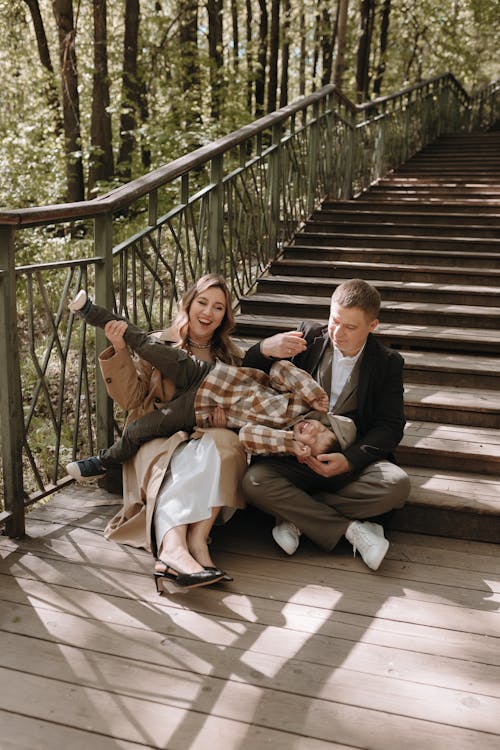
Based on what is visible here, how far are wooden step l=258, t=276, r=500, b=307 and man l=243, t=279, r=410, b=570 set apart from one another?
6.81ft

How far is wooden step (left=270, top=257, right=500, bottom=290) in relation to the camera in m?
5.33

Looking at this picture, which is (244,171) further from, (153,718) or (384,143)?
(384,143)

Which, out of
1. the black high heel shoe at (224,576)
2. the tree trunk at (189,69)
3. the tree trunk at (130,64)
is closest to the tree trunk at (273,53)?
the tree trunk at (189,69)

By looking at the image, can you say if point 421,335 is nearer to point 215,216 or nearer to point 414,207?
point 215,216

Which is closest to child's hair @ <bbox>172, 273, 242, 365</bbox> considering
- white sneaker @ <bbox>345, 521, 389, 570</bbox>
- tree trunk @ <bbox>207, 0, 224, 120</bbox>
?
white sneaker @ <bbox>345, 521, 389, 570</bbox>

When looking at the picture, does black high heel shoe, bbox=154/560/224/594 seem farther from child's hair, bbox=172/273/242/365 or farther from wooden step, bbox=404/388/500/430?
wooden step, bbox=404/388/500/430

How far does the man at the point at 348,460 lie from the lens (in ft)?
9.39

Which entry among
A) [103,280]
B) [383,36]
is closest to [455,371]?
[103,280]

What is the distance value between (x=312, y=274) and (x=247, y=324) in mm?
1201

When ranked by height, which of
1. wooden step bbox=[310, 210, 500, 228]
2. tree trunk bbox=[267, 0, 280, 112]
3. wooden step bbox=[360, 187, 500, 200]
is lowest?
wooden step bbox=[310, 210, 500, 228]

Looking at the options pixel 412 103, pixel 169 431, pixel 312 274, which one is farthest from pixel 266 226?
pixel 412 103

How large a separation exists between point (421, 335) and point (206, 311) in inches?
71.3

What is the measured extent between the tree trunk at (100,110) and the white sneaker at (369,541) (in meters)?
8.06

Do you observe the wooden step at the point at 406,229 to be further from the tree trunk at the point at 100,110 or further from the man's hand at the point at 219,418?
the tree trunk at the point at 100,110
